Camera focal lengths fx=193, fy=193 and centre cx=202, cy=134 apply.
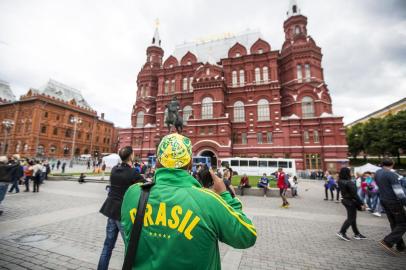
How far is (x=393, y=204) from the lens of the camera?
4.36 metres

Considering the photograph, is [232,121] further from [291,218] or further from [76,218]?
[76,218]

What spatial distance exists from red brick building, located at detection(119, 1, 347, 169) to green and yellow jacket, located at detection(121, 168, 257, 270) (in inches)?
986

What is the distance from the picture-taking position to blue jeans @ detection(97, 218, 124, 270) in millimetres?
2916

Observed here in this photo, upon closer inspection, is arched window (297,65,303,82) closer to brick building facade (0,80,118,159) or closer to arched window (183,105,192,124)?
arched window (183,105,192,124)

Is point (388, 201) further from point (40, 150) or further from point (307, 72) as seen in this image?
point (40, 150)

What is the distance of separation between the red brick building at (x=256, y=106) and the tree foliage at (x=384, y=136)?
1677 centimetres

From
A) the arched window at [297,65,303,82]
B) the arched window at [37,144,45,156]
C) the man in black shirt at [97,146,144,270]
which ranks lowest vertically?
the man in black shirt at [97,146,144,270]

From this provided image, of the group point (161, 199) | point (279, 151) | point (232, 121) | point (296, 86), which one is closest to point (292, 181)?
point (161, 199)

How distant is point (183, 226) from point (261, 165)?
78.9 feet

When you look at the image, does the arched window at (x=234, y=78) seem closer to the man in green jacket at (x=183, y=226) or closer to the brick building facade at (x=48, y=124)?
the brick building facade at (x=48, y=124)

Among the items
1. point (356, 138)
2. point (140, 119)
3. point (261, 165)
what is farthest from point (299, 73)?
point (356, 138)

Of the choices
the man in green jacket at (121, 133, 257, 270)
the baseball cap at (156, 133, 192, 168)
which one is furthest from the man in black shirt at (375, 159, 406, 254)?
the baseball cap at (156, 133, 192, 168)

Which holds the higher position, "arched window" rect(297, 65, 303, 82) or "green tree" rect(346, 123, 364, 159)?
"arched window" rect(297, 65, 303, 82)

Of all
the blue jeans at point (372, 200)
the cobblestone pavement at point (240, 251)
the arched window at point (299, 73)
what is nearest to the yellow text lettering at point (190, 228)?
the cobblestone pavement at point (240, 251)
